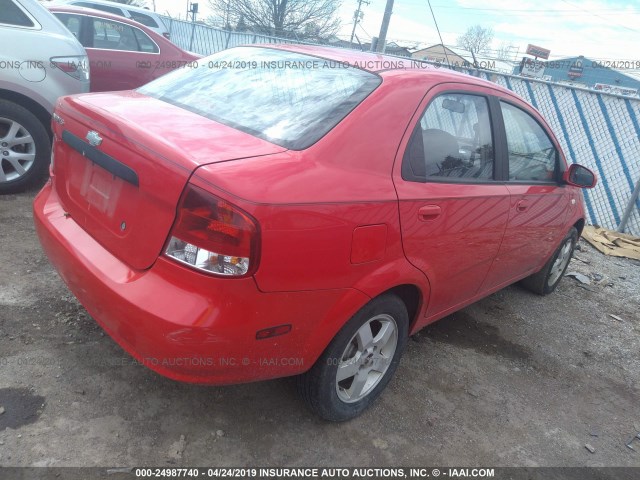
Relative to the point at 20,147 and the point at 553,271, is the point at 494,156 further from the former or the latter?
the point at 20,147

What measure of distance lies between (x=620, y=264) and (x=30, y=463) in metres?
6.39

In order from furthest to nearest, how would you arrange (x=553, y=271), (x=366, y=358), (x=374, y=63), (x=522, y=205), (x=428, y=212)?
(x=553, y=271), (x=522, y=205), (x=374, y=63), (x=366, y=358), (x=428, y=212)

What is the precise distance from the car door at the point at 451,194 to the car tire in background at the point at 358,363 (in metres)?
0.29

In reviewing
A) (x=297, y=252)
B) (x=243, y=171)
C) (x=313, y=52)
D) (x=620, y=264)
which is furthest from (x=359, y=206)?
(x=620, y=264)

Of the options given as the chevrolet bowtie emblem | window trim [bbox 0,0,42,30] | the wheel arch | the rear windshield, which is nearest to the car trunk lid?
the chevrolet bowtie emblem

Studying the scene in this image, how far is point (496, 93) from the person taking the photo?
3.04 m

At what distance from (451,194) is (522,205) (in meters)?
0.90

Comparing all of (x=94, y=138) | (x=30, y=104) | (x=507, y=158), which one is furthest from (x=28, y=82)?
(x=507, y=158)

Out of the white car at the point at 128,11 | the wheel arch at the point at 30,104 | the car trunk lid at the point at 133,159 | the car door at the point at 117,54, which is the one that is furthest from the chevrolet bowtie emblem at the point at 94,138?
the white car at the point at 128,11

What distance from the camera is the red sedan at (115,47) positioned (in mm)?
6715

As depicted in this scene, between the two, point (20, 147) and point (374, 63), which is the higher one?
point (374, 63)

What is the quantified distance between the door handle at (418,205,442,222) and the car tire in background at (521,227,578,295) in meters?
2.36

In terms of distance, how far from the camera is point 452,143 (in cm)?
268

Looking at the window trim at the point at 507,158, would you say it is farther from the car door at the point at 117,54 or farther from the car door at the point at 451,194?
the car door at the point at 117,54
